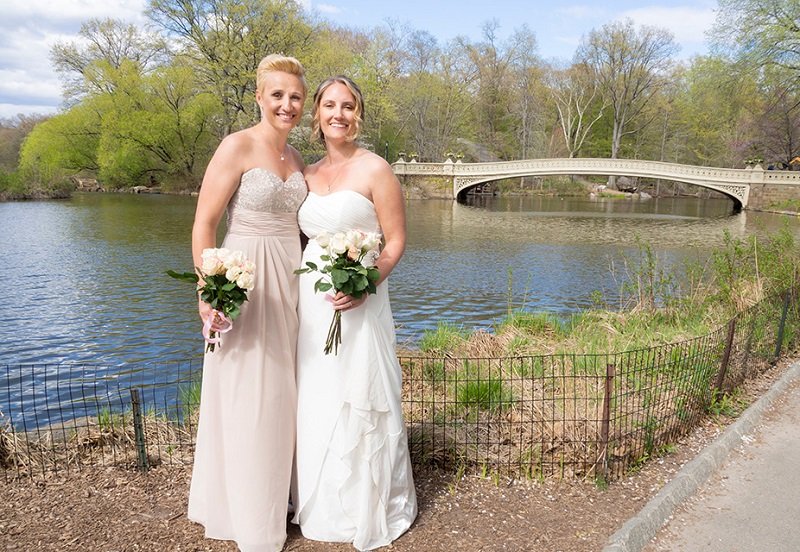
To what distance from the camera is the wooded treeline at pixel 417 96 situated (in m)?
35.0

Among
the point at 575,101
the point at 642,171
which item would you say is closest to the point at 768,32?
the point at 642,171

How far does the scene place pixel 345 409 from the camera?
126 inches

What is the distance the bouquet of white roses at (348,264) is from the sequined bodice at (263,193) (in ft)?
1.06

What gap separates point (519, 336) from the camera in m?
8.11

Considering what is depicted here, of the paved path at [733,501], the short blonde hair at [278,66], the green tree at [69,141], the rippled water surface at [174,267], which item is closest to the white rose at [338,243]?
the short blonde hair at [278,66]

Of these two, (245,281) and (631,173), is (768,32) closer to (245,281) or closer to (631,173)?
(631,173)

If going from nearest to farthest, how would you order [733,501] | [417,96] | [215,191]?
[215,191], [733,501], [417,96]

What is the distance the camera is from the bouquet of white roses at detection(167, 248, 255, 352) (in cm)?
282

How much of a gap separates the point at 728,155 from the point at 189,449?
57785 millimetres

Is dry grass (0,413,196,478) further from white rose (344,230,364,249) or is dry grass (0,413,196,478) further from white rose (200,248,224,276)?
white rose (344,230,364,249)

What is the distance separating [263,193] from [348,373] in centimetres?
106

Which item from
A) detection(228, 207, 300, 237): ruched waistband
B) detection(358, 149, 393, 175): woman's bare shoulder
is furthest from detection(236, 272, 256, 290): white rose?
detection(358, 149, 393, 175): woman's bare shoulder

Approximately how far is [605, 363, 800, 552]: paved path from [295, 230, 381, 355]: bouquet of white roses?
6.41ft

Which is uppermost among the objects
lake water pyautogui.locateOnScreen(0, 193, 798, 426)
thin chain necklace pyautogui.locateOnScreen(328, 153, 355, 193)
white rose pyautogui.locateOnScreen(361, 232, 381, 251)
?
thin chain necklace pyautogui.locateOnScreen(328, 153, 355, 193)
